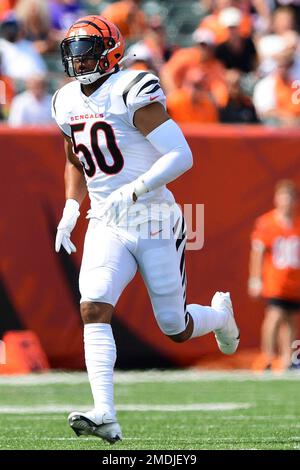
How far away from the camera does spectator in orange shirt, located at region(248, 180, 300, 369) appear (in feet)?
32.0

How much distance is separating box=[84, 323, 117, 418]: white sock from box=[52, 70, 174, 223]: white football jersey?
0.57m

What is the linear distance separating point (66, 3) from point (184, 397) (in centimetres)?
540

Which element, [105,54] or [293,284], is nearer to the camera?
[105,54]

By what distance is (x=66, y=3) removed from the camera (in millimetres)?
11828

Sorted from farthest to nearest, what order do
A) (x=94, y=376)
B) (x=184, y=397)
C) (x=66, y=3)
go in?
1. (x=66, y=3)
2. (x=184, y=397)
3. (x=94, y=376)

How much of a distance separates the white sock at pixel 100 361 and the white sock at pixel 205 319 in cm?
68

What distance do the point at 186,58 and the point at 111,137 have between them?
6.10 metres

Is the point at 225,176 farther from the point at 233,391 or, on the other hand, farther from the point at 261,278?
the point at 233,391

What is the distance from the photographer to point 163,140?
5.09m

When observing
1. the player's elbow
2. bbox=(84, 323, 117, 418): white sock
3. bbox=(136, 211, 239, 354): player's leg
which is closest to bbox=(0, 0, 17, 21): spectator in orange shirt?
bbox=(136, 211, 239, 354): player's leg

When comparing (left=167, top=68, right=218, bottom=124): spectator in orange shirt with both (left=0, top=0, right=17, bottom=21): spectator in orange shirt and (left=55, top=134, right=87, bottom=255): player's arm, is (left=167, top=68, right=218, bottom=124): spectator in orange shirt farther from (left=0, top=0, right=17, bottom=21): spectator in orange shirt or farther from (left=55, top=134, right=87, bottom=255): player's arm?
(left=55, top=134, right=87, bottom=255): player's arm

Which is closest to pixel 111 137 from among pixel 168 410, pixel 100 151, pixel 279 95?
pixel 100 151

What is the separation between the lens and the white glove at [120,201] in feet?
16.5
